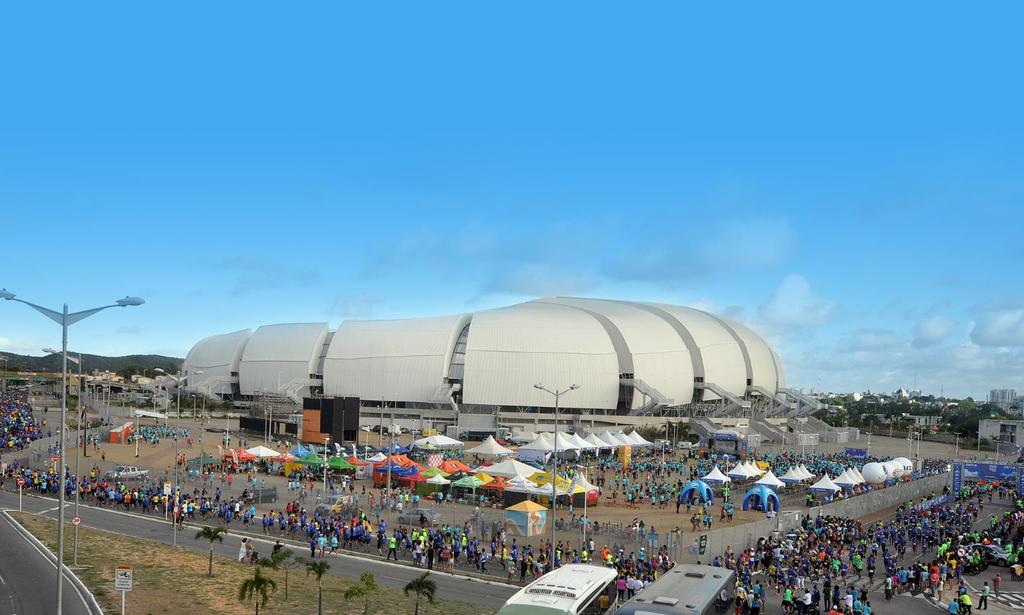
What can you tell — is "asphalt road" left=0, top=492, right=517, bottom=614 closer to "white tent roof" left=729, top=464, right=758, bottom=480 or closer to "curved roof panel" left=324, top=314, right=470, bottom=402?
"white tent roof" left=729, top=464, right=758, bottom=480

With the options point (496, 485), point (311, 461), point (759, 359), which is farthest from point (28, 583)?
point (759, 359)

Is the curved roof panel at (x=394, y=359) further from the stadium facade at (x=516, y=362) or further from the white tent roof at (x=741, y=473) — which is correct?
the white tent roof at (x=741, y=473)

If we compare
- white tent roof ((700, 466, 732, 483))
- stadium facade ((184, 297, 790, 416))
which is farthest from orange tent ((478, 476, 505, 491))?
stadium facade ((184, 297, 790, 416))

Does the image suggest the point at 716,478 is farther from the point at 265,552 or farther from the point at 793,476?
the point at 265,552

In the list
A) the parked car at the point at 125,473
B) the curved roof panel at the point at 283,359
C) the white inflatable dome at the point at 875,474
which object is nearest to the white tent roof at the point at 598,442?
the white inflatable dome at the point at 875,474

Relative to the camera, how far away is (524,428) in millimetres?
93625

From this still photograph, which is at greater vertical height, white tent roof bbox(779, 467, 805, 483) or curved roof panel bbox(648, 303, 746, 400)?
curved roof panel bbox(648, 303, 746, 400)

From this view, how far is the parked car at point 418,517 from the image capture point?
112 feet

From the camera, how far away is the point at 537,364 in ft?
332

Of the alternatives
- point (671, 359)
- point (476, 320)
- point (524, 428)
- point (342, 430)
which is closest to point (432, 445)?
point (342, 430)

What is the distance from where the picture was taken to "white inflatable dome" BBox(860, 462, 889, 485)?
176 feet

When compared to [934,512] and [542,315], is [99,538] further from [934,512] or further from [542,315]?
[542,315]

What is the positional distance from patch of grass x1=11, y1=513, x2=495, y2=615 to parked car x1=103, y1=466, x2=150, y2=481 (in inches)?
637

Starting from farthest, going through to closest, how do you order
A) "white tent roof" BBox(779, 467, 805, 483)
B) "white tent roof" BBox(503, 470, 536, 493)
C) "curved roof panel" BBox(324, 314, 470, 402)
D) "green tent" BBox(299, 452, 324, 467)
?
"curved roof panel" BBox(324, 314, 470, 402) → "white tent roof" BBox(779, 467, 805, 483) → "green tent" BBox(299, 452, 324, 467) → "white tent roof" BBox(503, 470, 536, 493)
